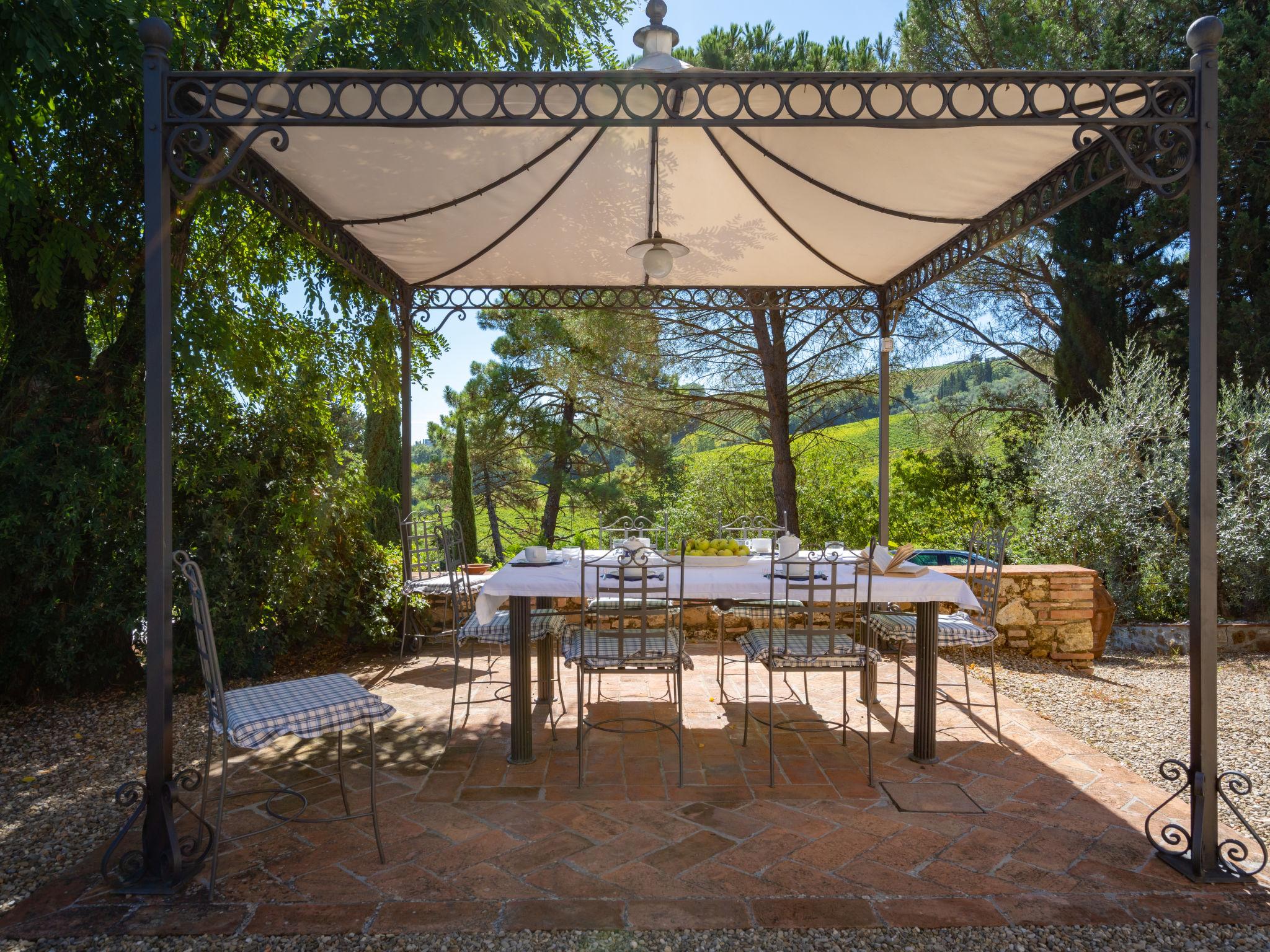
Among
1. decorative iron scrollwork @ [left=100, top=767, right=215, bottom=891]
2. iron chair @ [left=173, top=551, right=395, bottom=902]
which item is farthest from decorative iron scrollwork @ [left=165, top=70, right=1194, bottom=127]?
decorative iron scrollwork @ [left=100, top=767, right=215, bottom=891]

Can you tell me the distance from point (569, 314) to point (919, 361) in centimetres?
478

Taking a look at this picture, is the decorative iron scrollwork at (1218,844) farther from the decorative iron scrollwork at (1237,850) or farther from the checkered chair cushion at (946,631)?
the checkered chair cushion at (946,631)

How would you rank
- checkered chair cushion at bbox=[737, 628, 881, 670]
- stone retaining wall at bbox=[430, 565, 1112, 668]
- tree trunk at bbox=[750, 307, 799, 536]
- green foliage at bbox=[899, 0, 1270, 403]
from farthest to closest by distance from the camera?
1. tree trunk at bbox=[750, 307, 799, 536]
2. green foliage at bbox=[899, 0, 1270, 403]
3. stone retaining wall at bbox=[430, 565, 1112, 668]
4. checkered chair cushion at bbox=[737, 628, 881, 670]

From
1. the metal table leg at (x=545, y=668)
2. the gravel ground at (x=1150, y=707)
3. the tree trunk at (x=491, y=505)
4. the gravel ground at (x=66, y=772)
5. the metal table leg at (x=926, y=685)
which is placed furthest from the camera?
the tree trunk at (x=491, y=505)

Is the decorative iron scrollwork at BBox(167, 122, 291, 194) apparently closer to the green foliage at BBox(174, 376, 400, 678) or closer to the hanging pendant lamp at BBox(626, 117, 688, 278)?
the hanging pendant lamp at BBox(626, 117, 688, 278)

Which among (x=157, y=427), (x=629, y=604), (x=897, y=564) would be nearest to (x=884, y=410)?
(x=897, y=564)

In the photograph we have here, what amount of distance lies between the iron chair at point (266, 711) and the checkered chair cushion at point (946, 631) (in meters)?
2.23

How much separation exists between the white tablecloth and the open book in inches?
1.9

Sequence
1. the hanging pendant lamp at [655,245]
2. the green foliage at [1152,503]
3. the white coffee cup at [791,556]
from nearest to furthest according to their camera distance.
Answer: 1. the white coffee cup at [791,556]
2. the hanging pendant lamp at [655,245]
3. the green foliage at [1152,503]

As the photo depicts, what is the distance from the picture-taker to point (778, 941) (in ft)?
6.81

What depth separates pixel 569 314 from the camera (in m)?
10.7

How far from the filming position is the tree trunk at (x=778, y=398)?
925 centimetres

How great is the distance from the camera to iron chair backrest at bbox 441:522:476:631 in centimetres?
378

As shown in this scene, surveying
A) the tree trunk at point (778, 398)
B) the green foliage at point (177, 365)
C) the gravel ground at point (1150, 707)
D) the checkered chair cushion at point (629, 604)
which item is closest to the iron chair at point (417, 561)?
the green foliage at point (177, 365)
